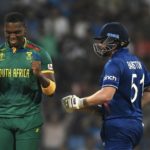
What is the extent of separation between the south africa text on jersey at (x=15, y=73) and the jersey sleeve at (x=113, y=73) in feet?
3.04

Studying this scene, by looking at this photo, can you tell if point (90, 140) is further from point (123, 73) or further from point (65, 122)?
point (123, 73)

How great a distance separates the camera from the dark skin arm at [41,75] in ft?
26.1

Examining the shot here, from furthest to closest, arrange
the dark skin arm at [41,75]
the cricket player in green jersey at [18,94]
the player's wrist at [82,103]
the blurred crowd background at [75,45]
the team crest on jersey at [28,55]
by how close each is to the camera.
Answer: the blurred crowd background at [75,45]
the team crest on jersey at [28,55]
the cricket player in green jersey at [18,94]
the dark skin arm at [41,75]
the player's wrist at [82,103]

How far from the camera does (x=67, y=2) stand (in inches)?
678

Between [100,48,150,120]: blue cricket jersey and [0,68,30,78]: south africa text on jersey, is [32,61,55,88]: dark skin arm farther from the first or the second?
[100,48,150,120]: blue cricket jersey

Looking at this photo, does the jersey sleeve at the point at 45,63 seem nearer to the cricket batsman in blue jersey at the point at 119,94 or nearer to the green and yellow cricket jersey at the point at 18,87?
the green and yellow cricket jersey at the point at 18,87

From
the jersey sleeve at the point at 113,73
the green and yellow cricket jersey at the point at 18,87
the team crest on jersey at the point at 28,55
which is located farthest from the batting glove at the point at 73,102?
the team crest on jersey at the point at 28,55

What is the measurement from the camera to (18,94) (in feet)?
27.2

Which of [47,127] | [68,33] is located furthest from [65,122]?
[68,33]

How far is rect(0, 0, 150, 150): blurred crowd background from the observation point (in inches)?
556

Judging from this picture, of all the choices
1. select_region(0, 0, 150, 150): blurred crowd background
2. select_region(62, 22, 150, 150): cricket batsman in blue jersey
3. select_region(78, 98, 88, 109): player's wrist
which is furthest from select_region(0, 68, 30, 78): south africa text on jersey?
select_region(0, 0, 150, 150): blurred crowd background

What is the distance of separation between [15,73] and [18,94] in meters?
0.22

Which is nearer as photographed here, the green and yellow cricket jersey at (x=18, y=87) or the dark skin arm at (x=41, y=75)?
the dark skin arm at (x=41, y=75)

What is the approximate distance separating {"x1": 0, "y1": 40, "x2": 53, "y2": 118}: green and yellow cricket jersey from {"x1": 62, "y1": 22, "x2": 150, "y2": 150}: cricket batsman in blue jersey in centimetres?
63
